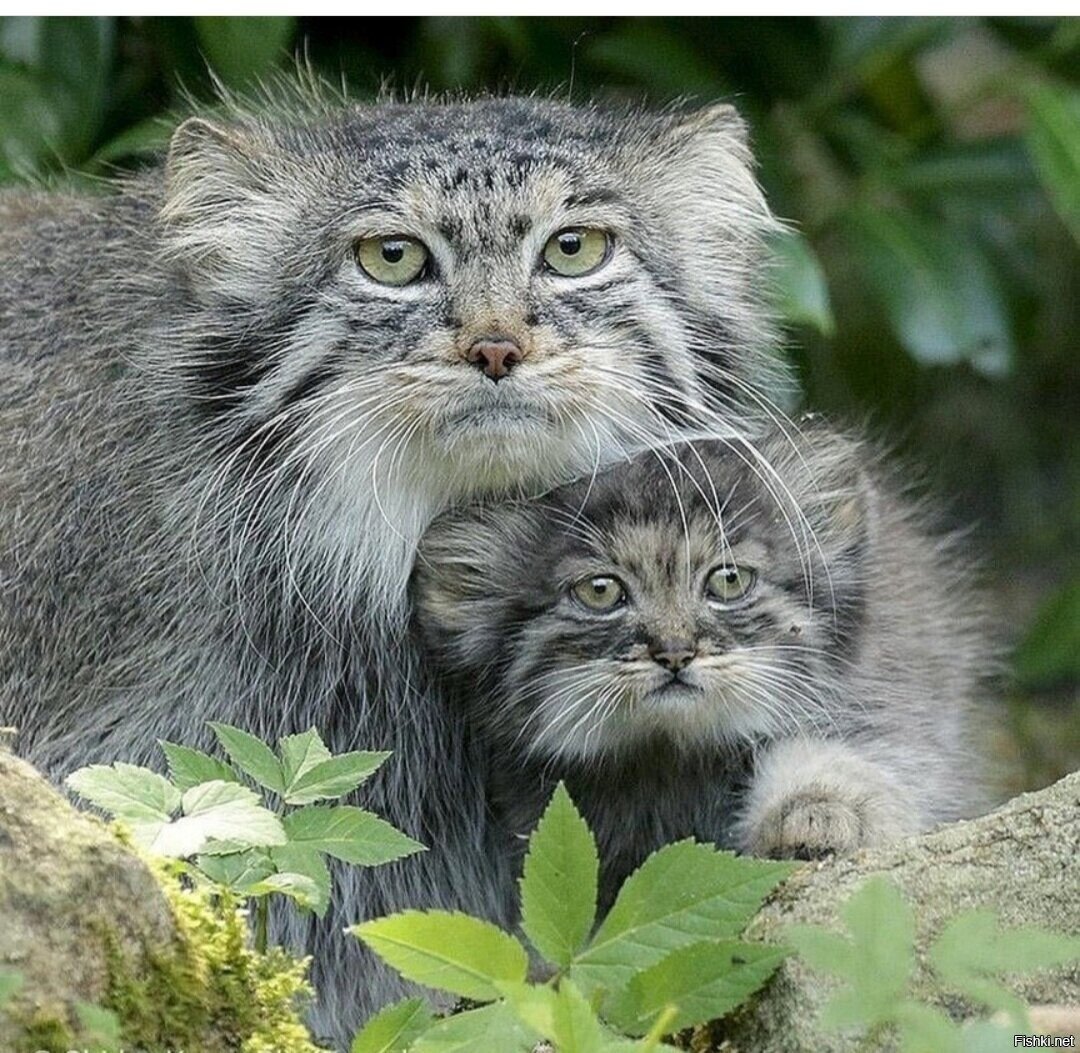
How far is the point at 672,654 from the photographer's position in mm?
3900

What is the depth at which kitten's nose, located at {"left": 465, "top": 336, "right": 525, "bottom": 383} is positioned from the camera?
3828 millimetres

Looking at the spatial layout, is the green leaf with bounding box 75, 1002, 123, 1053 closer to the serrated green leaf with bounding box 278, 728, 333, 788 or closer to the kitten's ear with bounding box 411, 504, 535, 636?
the serrated green leaf with bounding box 278, 728, 333, 788

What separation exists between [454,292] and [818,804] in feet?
4.07

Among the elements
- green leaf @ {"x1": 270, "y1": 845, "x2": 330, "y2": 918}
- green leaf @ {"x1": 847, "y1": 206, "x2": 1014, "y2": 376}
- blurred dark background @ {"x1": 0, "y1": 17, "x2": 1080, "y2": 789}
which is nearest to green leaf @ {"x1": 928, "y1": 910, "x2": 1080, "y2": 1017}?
green leaf @ {"x1": 270, "y1": 845, "x2": 330, "y2": 918}

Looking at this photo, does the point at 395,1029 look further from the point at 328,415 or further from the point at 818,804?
the point at 328,415

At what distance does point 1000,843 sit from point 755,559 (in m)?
1.02

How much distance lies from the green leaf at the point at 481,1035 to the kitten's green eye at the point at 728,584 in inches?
53.2

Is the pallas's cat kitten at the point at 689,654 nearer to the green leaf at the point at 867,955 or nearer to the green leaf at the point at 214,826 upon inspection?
the green leaf at the point at 214,826

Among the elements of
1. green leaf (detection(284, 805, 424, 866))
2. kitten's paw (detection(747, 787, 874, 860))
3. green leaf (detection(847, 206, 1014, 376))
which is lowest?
kitten's paw (detection(747, 787, 874, 860))

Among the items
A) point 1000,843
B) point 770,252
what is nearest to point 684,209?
point 770,252

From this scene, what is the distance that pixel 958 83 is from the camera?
10477mm

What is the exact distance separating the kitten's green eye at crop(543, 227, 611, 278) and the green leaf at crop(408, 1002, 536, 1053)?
67.6 inches

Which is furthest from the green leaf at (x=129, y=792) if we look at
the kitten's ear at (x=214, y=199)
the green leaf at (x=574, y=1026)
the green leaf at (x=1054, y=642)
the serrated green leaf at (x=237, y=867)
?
the green leaf at (x=1054, y=642)

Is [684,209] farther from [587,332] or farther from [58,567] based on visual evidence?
[58,567]
